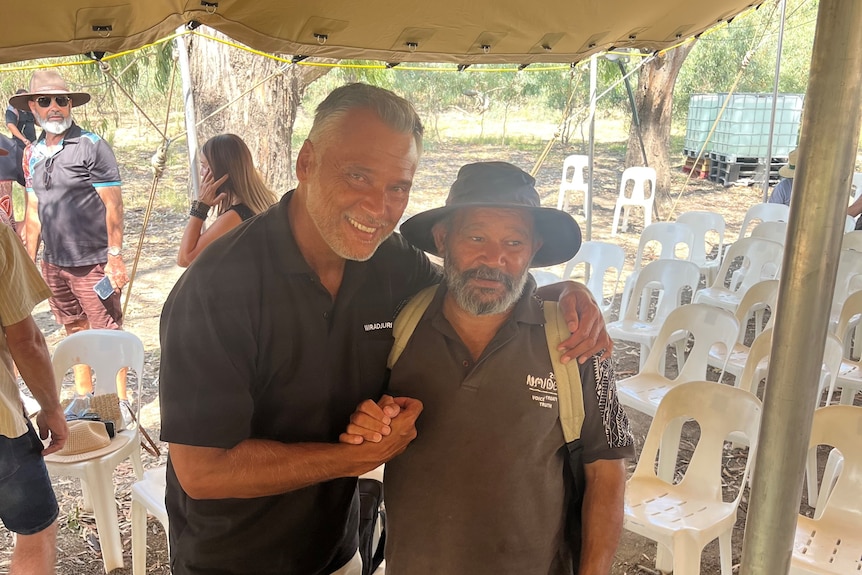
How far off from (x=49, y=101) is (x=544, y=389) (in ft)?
12.6

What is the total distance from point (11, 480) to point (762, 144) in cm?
1345

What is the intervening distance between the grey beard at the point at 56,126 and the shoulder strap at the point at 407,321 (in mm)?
3470

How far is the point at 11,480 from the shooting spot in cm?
220

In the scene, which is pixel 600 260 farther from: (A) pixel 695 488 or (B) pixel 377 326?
(B) pixel 377 326

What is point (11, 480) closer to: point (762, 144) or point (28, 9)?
point (28, 9)

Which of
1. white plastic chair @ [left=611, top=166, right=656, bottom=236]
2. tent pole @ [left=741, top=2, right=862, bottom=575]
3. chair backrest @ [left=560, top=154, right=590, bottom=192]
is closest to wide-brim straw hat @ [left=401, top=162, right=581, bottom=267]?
tent pole @ [left=741, top=2, right=862, bottom=575]

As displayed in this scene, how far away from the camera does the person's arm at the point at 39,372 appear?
2.34m

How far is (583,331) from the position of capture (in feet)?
5.04

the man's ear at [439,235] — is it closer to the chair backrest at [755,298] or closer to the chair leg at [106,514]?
the chair leg at [106,514]

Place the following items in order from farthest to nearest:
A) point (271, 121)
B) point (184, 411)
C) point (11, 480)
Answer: point (271, 121)
point (11, 480)
point (184, 411)

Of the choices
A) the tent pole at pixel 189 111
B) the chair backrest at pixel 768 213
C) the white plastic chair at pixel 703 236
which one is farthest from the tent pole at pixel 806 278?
the chair backrest at pixel 768 213

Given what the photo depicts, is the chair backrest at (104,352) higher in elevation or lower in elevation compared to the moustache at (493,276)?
lower

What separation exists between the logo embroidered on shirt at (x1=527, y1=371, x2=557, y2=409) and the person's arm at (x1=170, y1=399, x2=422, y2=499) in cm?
35

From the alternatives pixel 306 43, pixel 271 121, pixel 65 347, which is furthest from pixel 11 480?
pixel 271 121
